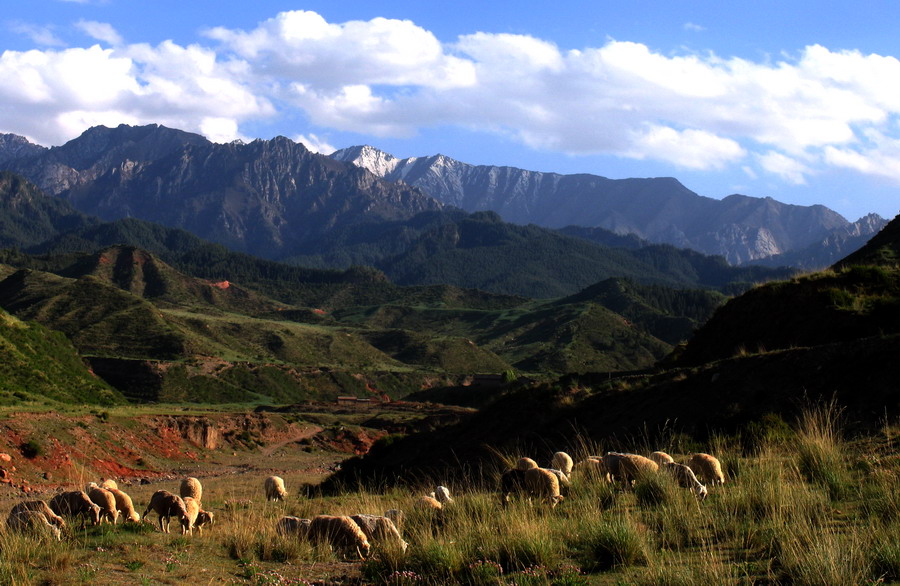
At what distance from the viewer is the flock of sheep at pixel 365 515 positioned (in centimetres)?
1030

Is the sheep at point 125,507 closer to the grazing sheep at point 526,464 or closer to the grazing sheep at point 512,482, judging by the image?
the grazing sheep at point 512,482

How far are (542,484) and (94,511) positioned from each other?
276 inches

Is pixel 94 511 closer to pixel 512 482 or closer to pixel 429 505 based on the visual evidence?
pixel 429 505

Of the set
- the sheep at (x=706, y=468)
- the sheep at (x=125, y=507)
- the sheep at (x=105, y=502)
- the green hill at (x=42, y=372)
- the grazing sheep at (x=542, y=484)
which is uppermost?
the sheep at (x=706, y=468)

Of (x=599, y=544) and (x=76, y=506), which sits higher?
(x=599, y=544)

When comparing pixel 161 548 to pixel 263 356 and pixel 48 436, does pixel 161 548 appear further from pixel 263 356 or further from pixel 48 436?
pixel 263 356

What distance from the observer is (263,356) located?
118 m

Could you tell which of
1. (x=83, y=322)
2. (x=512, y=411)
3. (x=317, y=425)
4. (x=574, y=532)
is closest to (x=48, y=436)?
(x=512, y=411)

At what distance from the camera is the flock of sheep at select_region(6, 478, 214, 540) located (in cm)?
1065

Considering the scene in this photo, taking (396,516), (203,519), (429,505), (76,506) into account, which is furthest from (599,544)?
(76,506)

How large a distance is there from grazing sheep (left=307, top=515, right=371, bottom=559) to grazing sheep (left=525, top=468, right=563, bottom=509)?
280 centimetres

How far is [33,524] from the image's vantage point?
10.4 meters

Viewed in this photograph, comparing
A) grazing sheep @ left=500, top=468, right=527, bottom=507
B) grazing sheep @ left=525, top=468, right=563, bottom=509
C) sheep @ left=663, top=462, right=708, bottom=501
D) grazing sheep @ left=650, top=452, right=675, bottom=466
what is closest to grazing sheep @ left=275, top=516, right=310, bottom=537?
grazing sheep @ left=500, top=468, right=527, bottom=507

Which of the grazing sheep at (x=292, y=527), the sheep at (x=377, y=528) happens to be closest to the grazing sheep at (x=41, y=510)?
the grazing sheep at (x=292, y=527)
